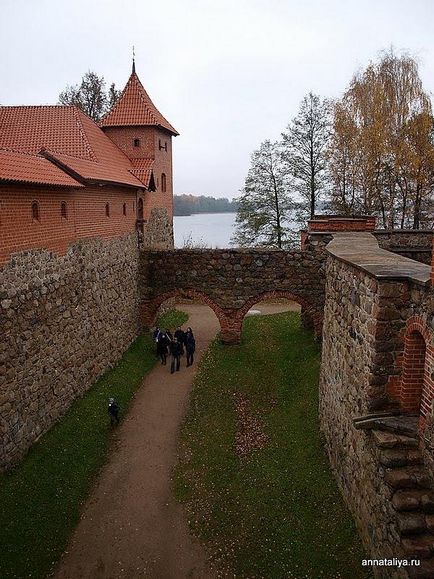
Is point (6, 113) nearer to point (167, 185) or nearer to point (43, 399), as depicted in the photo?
point (167, 185)

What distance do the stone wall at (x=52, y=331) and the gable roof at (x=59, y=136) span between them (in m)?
2.50

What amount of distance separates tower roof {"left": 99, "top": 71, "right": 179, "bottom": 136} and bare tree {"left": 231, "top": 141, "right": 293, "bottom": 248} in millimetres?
8917

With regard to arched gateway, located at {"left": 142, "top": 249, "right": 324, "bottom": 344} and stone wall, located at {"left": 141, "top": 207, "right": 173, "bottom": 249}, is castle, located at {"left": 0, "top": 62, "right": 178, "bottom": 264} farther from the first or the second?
arched gateway, located at {"left": 142, "top": 249, "right": 324, "bottom": 344}

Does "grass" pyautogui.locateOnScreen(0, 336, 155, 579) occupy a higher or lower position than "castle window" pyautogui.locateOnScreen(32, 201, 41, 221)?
lower

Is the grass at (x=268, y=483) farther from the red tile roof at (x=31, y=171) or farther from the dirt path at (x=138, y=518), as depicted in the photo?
the red tile roof at (x=31, y=171)

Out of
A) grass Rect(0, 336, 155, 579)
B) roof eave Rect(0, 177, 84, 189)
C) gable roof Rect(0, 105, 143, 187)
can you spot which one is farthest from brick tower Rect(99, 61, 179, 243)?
grass Rect(0, 336, 155, 579)

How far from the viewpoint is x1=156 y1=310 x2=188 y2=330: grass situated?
62.5 ft

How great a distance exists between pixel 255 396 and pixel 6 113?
40.4 ft

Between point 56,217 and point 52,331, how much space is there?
2.57 metres

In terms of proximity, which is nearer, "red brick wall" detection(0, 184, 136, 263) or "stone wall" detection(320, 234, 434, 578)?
"stone wall" detection(320, 234, 434, 578)

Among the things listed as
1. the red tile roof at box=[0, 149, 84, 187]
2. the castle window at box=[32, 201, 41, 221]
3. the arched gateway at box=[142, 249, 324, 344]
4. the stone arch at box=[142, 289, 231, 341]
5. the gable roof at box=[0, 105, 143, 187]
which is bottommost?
the stone arch at box=[142, 289, 231, 341]

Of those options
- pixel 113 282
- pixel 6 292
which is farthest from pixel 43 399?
pixel 113 282

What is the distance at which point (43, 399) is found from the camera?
10180 mm

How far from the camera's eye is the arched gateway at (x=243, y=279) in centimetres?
1588
